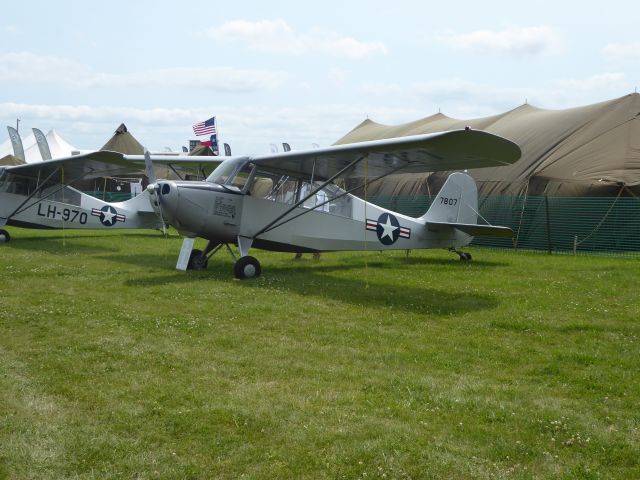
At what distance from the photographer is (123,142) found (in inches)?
1625

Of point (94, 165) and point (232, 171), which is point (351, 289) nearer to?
point (232, 171)

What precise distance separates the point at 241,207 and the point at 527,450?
8.83 meters

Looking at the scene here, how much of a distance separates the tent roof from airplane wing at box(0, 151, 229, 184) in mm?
21988

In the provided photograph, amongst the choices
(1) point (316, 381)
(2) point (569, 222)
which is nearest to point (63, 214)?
(2) point (569, 222)

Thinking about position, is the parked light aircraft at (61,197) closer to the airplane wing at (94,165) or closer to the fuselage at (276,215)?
the airplane wing at (94,165)

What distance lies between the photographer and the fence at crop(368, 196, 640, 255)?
683 inches

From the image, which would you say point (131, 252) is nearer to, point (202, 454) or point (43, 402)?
point (43, 402)

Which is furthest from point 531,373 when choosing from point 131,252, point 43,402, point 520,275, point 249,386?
point 131,252

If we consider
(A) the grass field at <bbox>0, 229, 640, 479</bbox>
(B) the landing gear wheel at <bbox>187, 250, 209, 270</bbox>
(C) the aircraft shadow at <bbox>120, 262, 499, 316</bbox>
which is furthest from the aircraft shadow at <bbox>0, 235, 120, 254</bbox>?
(A) the grass field at <bbox>0, 229, 640, 479</bbox>

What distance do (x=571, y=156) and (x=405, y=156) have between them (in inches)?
468

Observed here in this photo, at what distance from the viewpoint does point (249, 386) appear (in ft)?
16.3

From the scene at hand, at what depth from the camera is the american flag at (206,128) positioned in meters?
38.2

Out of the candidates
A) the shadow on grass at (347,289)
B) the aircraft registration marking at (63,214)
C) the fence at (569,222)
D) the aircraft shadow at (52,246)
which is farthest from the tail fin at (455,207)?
the aircraft registration marking at (63,214)

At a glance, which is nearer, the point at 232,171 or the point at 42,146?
the point at 232,171
